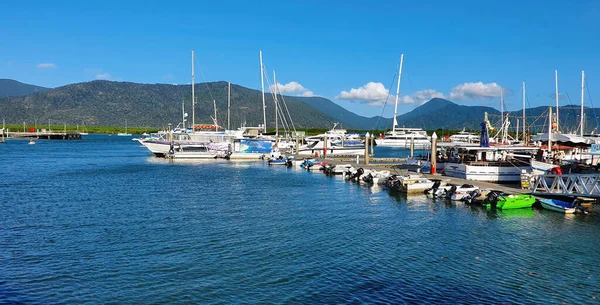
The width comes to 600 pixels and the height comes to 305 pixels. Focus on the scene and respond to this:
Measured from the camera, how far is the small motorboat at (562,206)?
3223 cm

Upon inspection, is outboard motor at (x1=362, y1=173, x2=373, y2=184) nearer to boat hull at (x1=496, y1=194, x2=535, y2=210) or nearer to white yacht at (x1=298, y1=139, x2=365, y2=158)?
boat hull at (x1=496, y1=194, x2=535, y2=210)

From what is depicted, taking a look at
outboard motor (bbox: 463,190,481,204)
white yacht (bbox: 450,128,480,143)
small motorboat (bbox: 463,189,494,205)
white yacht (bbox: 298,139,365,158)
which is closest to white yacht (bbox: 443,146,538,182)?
small motorboat (bbox: 463,189,494,205)

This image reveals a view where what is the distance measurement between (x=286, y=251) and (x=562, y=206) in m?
20.6

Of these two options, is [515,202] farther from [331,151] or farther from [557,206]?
[331,151]

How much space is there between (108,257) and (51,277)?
308 centimetres

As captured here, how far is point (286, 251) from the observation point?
23.3 m

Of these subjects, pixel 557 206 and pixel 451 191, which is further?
pixel 451 191

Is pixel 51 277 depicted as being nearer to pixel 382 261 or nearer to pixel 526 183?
pixel 382 261

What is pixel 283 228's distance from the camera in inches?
1128

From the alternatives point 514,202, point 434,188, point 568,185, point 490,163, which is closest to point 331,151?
point 490,163

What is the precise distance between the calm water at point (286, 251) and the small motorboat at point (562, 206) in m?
1.01

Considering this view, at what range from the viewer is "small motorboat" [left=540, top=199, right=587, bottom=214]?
106 ft

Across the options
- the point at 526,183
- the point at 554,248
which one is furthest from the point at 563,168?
the point at 554,248

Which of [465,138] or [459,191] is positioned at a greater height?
[465,138]
